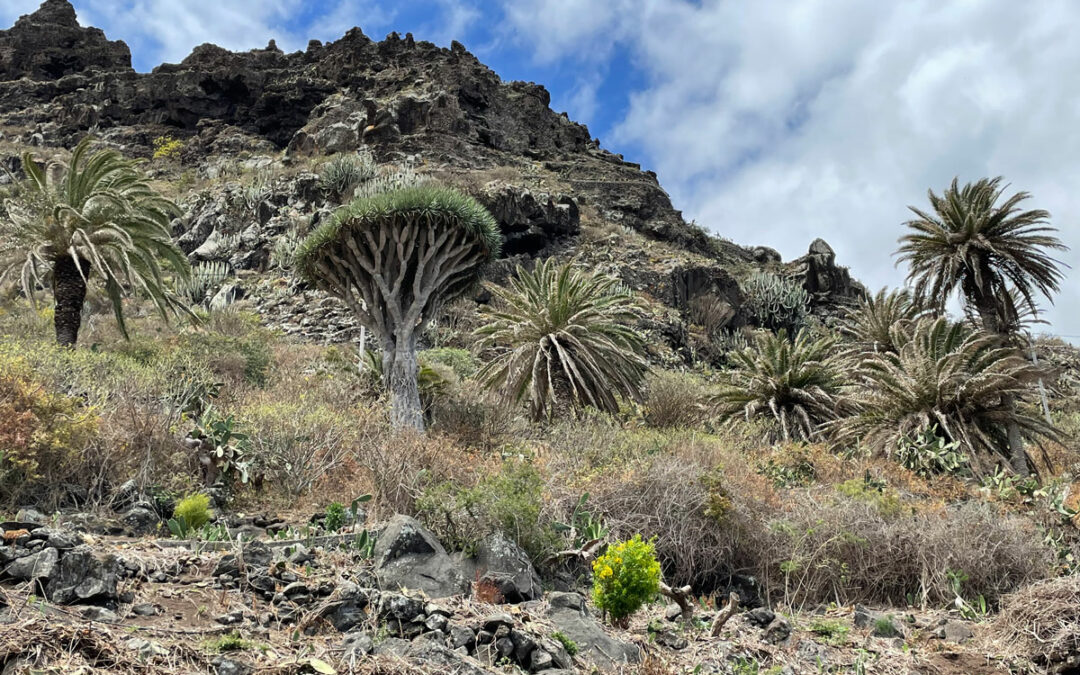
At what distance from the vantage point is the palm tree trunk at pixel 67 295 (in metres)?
12.2

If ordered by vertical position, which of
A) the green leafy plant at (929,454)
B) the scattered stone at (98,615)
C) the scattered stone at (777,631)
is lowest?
the scattered stone at (777,631)

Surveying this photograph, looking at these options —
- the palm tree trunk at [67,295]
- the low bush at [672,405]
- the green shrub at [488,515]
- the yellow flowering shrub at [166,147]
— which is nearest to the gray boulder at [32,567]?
the green shrub at [488,515]

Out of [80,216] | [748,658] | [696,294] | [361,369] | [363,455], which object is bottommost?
[748,658]

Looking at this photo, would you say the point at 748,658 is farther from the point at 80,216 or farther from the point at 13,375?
the point at 80,216

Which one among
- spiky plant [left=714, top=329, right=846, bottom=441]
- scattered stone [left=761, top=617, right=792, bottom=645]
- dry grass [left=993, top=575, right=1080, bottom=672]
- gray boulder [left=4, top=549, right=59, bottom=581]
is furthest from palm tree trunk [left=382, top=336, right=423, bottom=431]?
dry grass [left=993, top=575, right=1080, bottom=672]

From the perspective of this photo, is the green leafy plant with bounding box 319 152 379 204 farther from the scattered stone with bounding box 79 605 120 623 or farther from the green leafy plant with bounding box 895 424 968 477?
the scattered stone with bounding box 79 605 120 623

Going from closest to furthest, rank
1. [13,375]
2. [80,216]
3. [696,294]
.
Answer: [13,375] < [80,216] < [696,294]

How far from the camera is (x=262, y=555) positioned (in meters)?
4.79

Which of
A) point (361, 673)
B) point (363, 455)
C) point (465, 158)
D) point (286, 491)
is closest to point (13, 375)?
point (286, 491)

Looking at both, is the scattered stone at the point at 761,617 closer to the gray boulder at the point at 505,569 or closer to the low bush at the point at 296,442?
the gray boulder at the point at 505,569

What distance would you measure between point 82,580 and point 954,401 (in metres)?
Answer: 12.2

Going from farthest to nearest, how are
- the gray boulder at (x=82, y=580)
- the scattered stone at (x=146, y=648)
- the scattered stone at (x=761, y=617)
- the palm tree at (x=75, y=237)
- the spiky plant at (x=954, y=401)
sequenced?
the palm tree at (x=75, y=237)
the spiky plant at (x=954, y=401)
the scattered stone at (x=761, y=617)
the gray boulder at (x=82, y=580)
the scattered stone at (x=146, y=648)

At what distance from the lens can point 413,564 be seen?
4.97 meters

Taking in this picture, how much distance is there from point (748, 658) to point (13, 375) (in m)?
7.37
